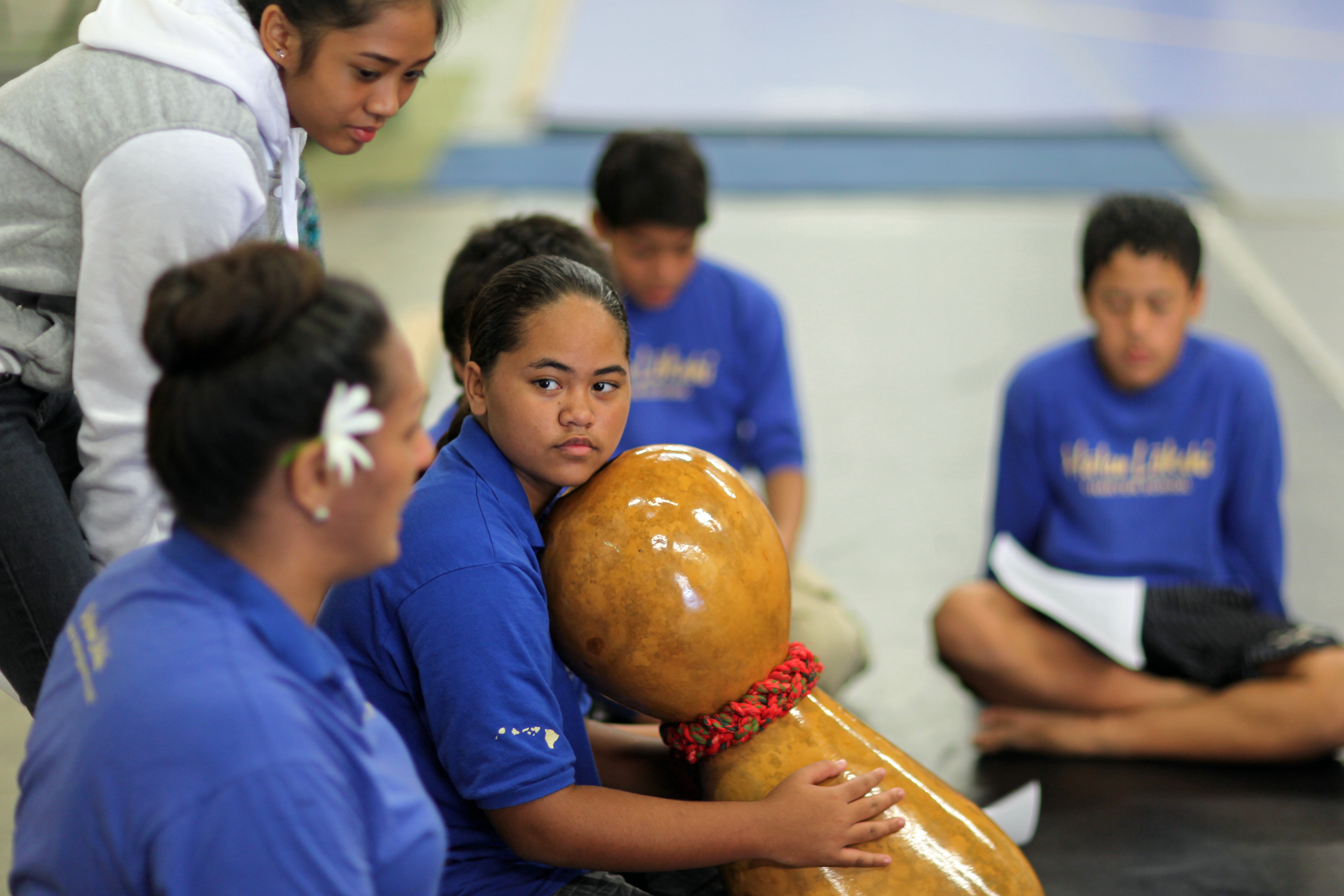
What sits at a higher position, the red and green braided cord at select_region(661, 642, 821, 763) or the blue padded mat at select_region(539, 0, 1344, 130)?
the blue padded mat at select_region(539, 0, 1344, 130)

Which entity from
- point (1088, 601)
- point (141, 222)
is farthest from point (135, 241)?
point (1088, 601)

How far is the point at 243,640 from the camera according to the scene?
3.64 ft

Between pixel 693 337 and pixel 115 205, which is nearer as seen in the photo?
pixel 115 205

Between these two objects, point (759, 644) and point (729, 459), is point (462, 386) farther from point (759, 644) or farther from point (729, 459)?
point (729, 459)

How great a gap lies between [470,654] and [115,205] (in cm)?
72

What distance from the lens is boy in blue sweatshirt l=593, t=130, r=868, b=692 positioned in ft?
9.17

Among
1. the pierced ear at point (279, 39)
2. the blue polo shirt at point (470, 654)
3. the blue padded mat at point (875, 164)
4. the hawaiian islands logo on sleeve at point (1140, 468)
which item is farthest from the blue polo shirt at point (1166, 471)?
the blue padded mat at point (875, 164)

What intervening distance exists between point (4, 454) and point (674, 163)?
157 centimetres

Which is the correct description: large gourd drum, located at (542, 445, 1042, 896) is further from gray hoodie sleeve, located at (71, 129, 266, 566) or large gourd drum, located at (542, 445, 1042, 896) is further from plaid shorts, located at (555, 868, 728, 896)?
gray hoodie sleeve, located at (71, 129, 266, 566)

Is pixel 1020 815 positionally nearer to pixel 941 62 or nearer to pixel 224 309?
pixel 224 309

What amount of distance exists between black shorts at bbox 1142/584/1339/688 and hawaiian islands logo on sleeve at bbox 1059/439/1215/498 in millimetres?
221

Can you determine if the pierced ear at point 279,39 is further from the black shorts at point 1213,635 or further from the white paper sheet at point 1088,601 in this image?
the black shorts at point 1213,635

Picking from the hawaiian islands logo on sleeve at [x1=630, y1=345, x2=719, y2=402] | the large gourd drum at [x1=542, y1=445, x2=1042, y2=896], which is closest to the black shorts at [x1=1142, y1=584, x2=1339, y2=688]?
the hawaiian islands logo on sleeve at [x1=630, y1=345, x2=719, y2=402]

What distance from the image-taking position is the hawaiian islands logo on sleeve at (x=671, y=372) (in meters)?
2.99
